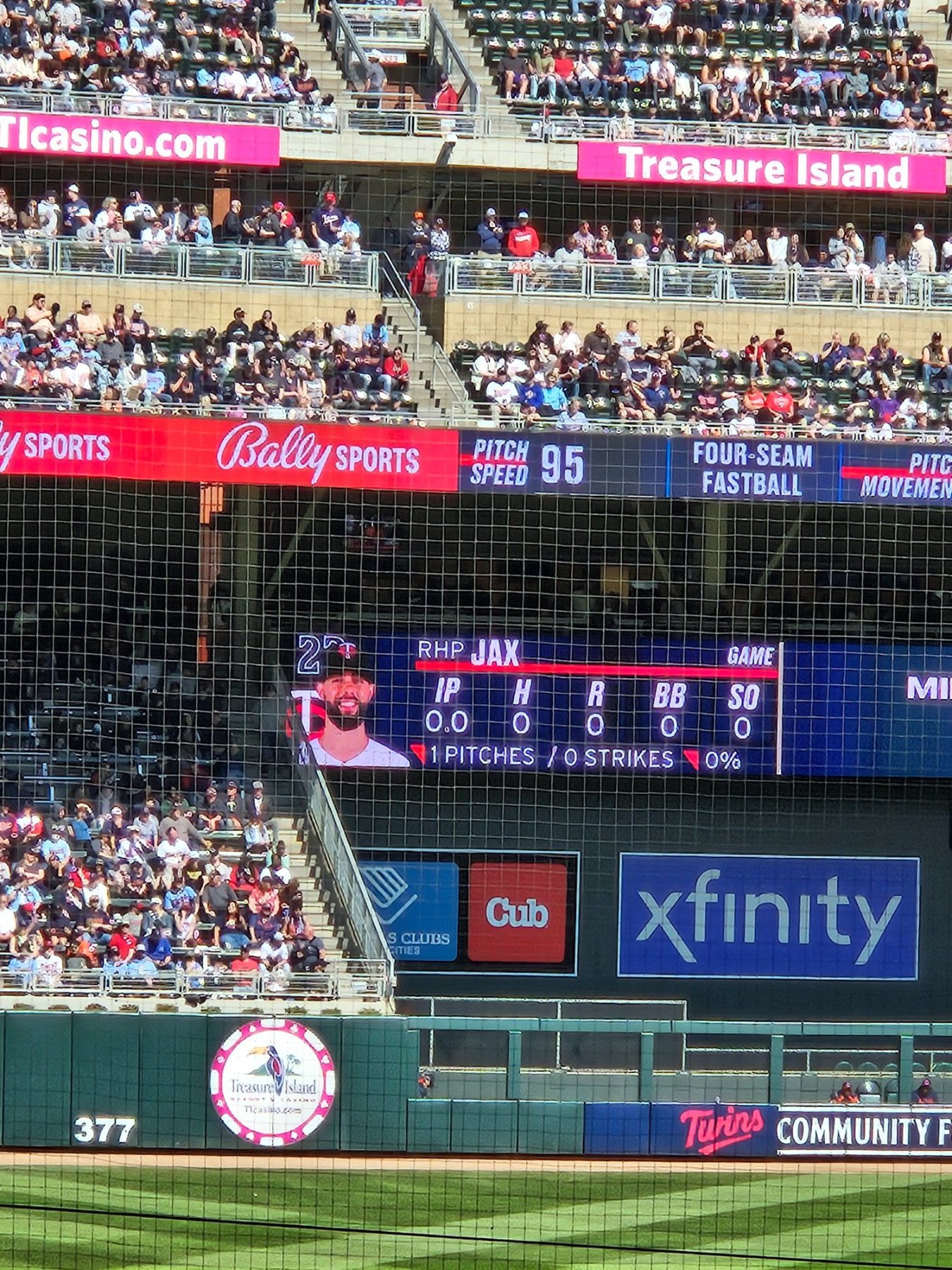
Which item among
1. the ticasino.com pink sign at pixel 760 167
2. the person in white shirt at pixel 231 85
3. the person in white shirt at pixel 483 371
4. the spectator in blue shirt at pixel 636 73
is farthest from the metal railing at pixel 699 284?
the person in white shirt at pixel 231 85

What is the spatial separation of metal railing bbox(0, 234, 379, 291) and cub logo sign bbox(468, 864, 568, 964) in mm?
5843

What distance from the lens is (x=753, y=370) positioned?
70.0 feet

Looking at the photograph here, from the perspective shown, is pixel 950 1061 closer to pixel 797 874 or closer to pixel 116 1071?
pixel 797 874

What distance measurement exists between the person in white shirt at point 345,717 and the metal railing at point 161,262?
3.96 metres

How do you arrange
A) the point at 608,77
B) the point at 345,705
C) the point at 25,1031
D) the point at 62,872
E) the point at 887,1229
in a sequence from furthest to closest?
the point at 608,77 → the point at 345,705 → the point at 62,872 → the point at 25,1031 → the point at 887,1229

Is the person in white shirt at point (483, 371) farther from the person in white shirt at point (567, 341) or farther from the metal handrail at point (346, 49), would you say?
the metal handrail at point (346, 49)

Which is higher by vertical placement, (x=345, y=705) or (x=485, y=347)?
(x=485, y=347)

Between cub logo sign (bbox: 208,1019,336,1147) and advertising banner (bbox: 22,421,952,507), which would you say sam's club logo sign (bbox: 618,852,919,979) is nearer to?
advertising banner (bbox: 22,421,952,507)

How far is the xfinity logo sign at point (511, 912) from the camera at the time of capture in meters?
20.5

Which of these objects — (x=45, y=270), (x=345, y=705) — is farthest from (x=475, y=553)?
(x=45, y=270)

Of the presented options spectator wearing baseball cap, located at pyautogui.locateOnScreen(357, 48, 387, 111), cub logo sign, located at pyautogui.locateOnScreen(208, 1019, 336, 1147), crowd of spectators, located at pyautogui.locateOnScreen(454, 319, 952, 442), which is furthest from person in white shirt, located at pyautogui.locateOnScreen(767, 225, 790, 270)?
cub logo sign, located at pyautogui.locateOnScreen(208, 1019, 336, 1147)

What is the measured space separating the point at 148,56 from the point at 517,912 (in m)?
9.10

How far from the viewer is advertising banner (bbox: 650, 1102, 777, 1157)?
17.3 m

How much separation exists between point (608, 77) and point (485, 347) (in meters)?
4.07
